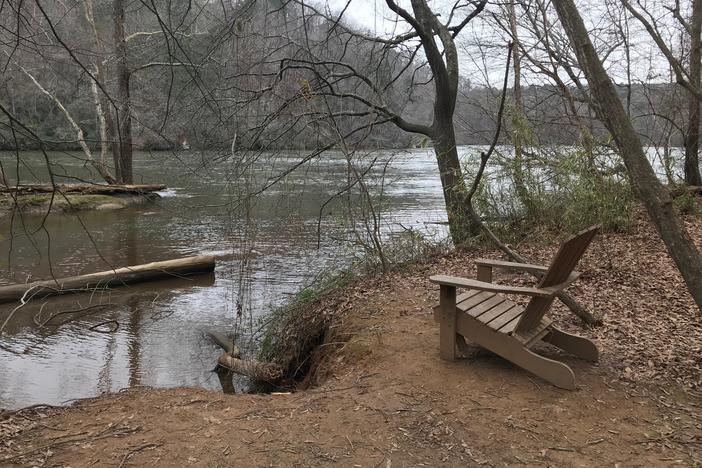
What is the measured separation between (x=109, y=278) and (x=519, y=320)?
23.7ft

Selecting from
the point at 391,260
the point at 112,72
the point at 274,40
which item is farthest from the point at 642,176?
the point at 112,72

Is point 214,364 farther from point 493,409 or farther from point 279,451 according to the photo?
point 493,409

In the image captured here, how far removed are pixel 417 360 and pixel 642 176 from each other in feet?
7.03

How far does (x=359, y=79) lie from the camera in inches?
417

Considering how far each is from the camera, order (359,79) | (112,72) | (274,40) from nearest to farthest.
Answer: (274,40)
(359,79)
(112,72)

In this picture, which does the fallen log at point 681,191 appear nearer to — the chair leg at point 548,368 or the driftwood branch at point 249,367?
the chair leg at point 548,368

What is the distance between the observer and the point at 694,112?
37.8ft

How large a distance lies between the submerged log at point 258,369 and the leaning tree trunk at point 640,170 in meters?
3.85

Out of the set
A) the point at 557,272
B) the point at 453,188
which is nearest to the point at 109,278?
the point at 453,188

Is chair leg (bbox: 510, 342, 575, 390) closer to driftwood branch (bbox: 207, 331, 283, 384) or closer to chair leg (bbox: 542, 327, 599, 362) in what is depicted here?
chair leg (bbox: 542, 327, 599, 362)

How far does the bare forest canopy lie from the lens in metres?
5.11

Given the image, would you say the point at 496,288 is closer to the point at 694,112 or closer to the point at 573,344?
the point at 573,344

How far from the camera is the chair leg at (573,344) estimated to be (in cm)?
441

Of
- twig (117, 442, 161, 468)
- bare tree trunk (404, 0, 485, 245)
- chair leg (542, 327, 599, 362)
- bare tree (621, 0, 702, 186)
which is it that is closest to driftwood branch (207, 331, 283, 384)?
twig (117, 442, 161, 468)
